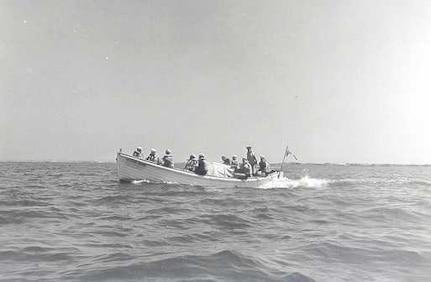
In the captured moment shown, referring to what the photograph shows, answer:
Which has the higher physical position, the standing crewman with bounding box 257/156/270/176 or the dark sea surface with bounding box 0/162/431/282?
the standing crewman with bounding box 257/156/270/176

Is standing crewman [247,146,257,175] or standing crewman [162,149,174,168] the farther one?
standing crewman [247,146,257,175]

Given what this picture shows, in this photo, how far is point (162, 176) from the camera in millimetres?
27641

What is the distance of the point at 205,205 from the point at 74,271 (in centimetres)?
1045

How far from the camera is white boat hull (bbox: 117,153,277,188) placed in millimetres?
27156

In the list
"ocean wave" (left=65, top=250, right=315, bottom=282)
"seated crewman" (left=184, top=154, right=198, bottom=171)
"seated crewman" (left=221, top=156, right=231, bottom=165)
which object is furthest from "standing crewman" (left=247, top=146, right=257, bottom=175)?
"ocean wave" (left=65, top=250, right=315, bottom=282)

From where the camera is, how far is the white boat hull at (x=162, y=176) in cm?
2716

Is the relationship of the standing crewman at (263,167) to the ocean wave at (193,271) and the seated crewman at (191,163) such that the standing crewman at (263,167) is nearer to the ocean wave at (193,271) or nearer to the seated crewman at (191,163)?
the seated crewman at (191,163)

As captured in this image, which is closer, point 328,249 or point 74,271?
point 74,271

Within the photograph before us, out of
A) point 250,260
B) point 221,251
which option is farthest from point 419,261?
point 221,251

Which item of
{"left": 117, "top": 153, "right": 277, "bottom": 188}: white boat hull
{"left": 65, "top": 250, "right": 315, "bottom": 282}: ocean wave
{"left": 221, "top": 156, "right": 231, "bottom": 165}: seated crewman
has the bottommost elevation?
{"left": 65, "top": 250, "right": 315, "bottom": 282}: ocean wave

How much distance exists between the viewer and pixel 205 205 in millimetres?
17688

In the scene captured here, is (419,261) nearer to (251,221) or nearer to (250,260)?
(250,260)

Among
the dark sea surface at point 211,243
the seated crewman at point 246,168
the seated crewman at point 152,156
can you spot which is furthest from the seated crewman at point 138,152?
the dark sea surface at point 211,243

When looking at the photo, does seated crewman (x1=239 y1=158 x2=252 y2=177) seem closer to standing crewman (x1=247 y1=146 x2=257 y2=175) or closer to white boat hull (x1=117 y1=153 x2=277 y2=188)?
white boat hull (x1=117 y1=153 x2=277 y2=188)
